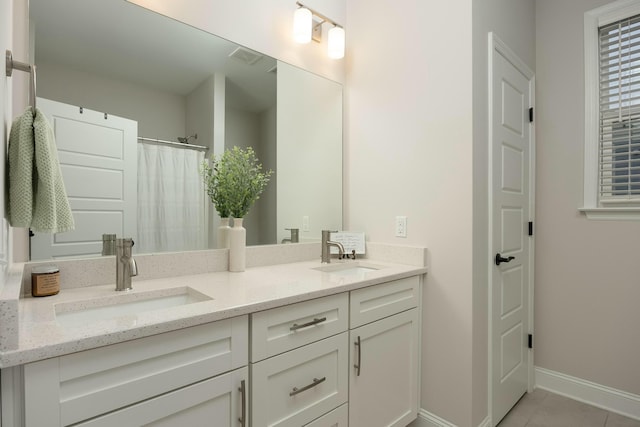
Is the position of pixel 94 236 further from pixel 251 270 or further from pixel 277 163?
pixel 277 163

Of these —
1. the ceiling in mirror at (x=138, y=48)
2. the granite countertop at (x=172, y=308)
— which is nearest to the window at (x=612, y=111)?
the granite countertop at (x=172, y=308)

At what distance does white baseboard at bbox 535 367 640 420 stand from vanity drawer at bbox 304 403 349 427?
1.65m

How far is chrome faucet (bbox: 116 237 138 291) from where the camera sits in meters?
1.17

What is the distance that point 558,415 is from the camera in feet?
6.20

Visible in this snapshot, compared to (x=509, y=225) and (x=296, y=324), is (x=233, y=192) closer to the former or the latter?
(x=296, y=324)

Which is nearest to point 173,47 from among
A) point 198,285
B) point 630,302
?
point 198,285

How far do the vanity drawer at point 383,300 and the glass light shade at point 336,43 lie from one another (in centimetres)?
144

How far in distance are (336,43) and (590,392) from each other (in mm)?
2672

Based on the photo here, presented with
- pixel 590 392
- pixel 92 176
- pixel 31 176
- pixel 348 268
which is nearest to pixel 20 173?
pixel 31 176

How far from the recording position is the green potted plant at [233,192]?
5.08 feet

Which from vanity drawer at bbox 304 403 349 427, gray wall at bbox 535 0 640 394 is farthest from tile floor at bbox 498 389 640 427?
vanity drawer at bbox 304 403 349 427

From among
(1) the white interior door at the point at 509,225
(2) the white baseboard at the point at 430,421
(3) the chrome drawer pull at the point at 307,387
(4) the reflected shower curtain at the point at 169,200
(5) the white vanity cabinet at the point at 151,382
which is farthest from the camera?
(1) the white interior door at the point at 509,225

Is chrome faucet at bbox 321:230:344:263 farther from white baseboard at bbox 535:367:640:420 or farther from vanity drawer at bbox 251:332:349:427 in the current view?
white baseboard at bbox 535:367:640:420

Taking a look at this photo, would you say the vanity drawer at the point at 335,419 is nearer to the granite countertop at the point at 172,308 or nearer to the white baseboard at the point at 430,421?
the granite countertop at the point at 172,308
